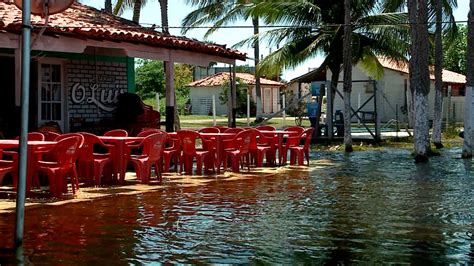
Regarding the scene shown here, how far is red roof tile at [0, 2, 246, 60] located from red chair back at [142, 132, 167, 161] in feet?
8.97

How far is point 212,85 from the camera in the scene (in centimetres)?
5797

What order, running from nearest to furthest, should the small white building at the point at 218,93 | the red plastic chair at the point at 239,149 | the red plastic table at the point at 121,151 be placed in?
the red plastic table at the point at 121,151 → the red plastic chair at the point at 239,149 → the small white building at the point at 218,93

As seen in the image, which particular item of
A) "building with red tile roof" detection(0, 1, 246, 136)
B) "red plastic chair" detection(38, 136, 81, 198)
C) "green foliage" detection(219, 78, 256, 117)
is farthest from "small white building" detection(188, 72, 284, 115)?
"red plastic chair" detection(38, 136, 81, 198)

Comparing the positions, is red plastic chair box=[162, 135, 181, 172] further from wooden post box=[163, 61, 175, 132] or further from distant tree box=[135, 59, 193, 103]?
distant tree box=[135, 59, 193, 103]

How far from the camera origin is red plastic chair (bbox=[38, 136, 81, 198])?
9851 millimetres

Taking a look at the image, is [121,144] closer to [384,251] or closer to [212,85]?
[384,251]

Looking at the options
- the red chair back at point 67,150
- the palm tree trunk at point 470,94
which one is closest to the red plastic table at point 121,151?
the red chair back at point 67,150

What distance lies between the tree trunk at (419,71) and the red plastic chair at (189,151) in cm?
646

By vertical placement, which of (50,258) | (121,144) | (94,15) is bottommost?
(50,258)

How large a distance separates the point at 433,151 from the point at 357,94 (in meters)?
24.6

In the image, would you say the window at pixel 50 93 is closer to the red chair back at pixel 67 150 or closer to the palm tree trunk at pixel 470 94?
the red chair back at pixel 67 150

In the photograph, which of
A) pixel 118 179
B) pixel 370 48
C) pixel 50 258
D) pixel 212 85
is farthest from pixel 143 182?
pixel 212 85

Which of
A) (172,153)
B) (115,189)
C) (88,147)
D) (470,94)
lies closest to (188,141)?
(172,153)

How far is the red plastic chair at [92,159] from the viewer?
37.1 ft
